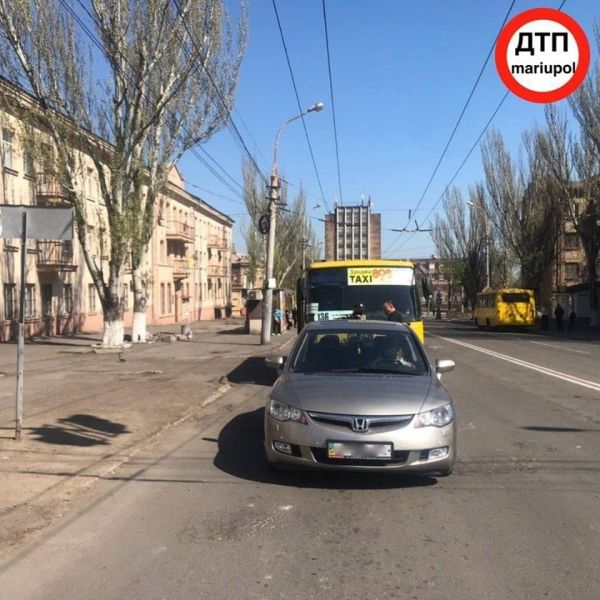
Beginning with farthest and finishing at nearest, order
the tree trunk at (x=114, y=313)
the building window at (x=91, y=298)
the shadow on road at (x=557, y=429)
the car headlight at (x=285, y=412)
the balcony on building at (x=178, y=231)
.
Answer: the balcony on building at (x=178, y=231) < the building window at (x=91, y=298) < the tree trunk at (x=114, y=313) < the shadow on road at (x=557, y=429) < the car headlight at (x=285, y=412)

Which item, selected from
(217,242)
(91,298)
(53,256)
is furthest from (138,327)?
(217,242)

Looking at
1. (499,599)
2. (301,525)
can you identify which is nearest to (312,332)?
(301,525)

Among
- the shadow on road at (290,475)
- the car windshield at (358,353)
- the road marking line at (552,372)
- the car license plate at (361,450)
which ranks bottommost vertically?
the road marking line at (552,372)

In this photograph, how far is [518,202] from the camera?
5122 cm

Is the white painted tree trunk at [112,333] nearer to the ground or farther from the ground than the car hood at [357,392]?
nearer to the ground

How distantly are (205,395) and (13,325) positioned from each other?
1825cm

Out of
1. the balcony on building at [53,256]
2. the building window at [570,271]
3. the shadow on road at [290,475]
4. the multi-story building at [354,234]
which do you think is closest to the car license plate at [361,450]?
the shadow on road at [290,475]

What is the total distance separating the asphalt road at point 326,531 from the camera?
3967 millimetres

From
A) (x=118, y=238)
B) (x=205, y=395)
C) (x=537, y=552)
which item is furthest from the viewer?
(x=118, y=238)

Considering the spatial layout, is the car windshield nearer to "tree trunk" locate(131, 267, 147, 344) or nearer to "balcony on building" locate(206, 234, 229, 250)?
"tree trunk" locate(131, 267, 147, 344)

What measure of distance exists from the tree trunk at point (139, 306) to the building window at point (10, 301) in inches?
209

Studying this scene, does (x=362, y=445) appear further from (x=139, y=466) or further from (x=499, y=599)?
(x=139, y=466)

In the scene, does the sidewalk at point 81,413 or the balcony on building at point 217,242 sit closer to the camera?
the sidewalk at point 81,413

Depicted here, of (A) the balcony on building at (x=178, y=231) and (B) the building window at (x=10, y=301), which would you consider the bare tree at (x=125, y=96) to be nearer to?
(B) the building window at (x=10, y=301)
